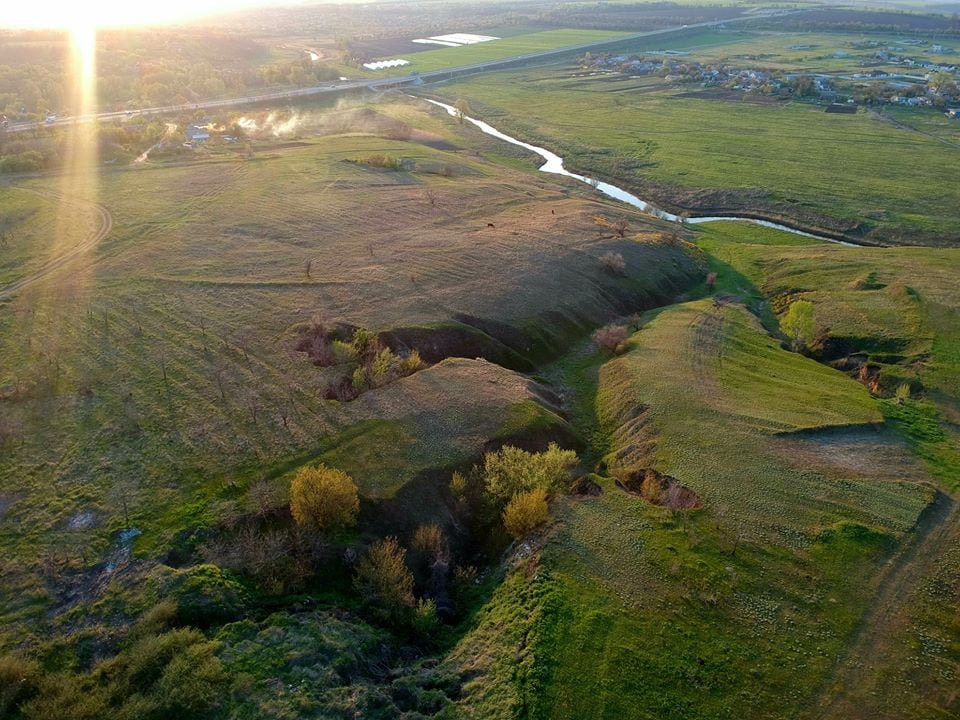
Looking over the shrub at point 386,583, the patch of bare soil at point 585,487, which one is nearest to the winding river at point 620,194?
the patch of bare soil at point 585,487

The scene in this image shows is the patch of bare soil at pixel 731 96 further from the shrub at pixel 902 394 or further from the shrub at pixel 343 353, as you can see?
the shrub at pixel 343 353

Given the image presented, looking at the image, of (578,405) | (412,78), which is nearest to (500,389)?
(578,405)

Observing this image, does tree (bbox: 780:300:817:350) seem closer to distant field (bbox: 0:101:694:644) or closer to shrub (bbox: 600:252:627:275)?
distant field (bbox: 0:101:694:644)

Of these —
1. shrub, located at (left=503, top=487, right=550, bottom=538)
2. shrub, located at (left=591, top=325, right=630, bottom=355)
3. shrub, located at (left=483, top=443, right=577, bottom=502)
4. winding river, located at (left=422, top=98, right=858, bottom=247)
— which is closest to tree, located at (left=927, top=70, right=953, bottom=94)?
winding river, located at (left=422, top=98, right=858, bottom=247)

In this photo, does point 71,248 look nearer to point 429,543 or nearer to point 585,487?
point 429,543

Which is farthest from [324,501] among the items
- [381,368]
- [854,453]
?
[854,453]

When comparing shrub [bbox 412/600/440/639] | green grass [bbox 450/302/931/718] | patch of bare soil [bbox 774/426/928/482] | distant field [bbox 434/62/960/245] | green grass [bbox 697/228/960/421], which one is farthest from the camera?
distant field [bbox 434/62/960/245]
